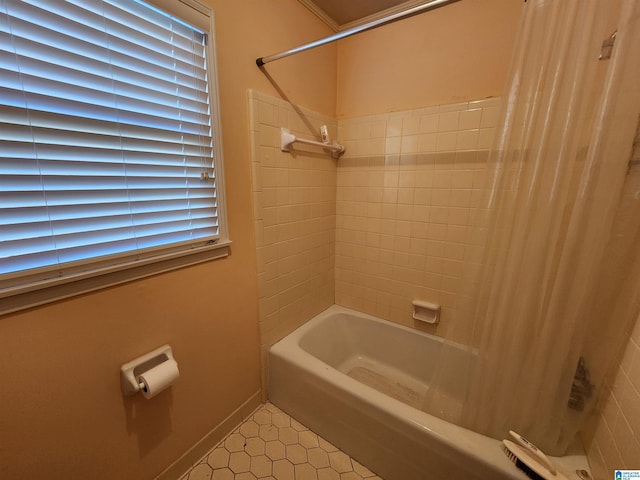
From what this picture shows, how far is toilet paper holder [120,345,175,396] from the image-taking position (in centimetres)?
93

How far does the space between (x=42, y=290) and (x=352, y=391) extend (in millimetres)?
1187

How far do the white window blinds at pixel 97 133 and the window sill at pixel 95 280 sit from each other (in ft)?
A: 0.11

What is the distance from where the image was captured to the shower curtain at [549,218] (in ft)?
2.36

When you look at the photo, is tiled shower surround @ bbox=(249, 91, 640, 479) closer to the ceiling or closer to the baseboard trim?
the baseboard trim

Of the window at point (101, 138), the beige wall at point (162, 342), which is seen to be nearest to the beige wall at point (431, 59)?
the beige wall at point (162, 342)

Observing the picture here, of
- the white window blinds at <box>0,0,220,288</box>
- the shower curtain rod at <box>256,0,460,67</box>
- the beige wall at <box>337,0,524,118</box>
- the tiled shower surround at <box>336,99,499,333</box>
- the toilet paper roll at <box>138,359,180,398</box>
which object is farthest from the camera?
the tiled shower surround at <box>336,99,499,333</box>

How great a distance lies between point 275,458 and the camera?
128 centimetres

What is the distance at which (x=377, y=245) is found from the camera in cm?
179

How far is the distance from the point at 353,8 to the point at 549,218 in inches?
61.6

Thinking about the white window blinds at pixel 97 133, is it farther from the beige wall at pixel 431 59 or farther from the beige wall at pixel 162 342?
A: the beige wall at pixel 431 59

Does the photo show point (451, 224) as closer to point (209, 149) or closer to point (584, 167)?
point (584, 167)

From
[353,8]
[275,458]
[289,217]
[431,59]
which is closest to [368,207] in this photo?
[289,217]

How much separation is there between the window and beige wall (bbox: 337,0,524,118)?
0.98m

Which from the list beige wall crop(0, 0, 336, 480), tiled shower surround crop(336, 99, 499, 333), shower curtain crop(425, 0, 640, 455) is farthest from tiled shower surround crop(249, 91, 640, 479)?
shower curtain crop(425, 0, 640, 455)
